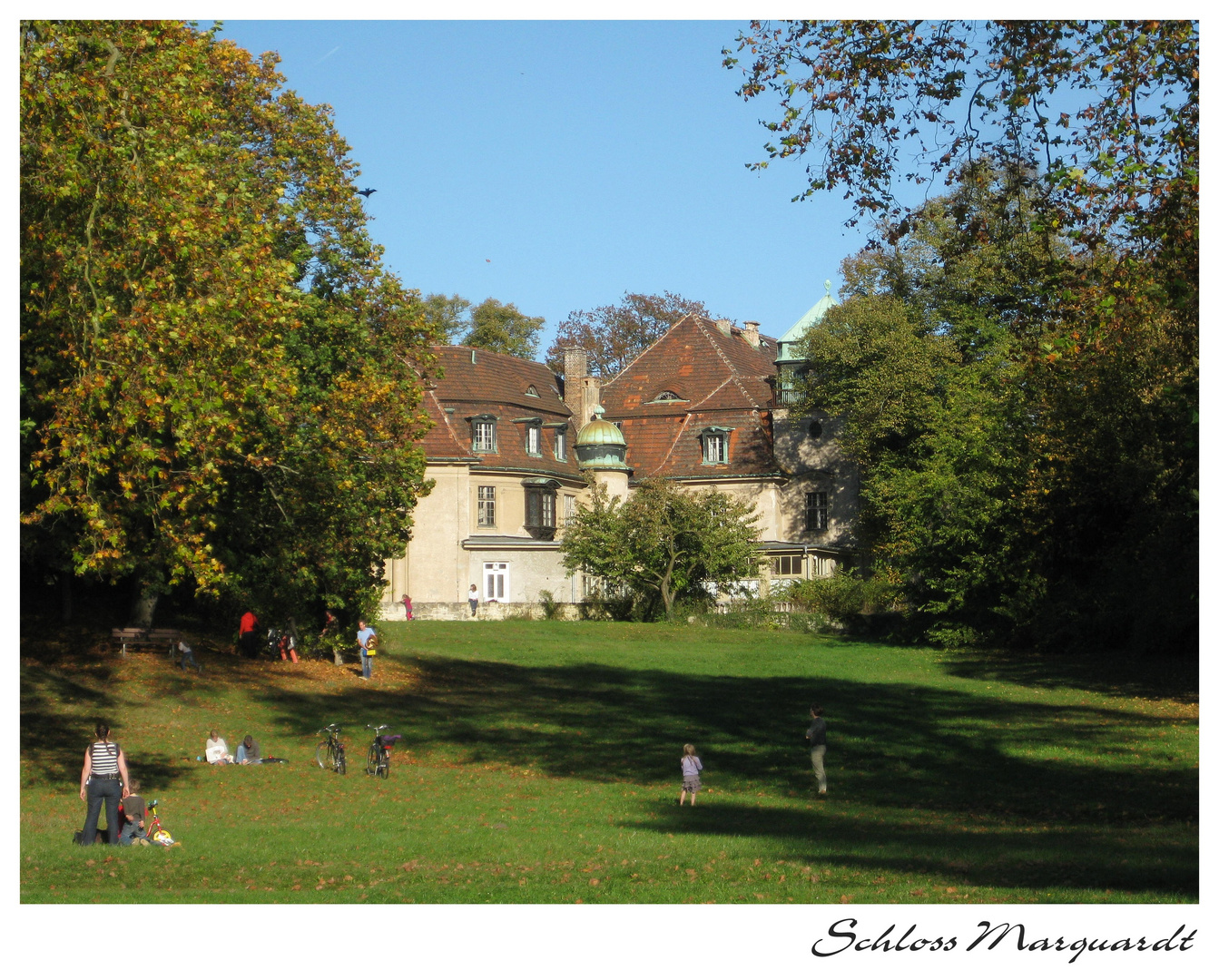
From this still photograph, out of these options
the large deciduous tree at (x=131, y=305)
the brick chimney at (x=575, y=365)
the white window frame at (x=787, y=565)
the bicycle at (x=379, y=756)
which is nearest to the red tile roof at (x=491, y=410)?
the brick chimney at (x=575, y=365)

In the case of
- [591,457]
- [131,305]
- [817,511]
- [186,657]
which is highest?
[591,457]

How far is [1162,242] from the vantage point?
52.7 ft

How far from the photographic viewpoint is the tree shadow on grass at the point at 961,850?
525 inches

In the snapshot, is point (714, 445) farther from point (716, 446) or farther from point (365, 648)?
point (365, 648)

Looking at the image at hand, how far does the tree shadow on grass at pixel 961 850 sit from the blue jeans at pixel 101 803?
21.5ft

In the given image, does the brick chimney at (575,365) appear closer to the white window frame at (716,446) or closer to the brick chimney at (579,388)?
the brick chimney at (579,388)

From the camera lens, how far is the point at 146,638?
3309cm

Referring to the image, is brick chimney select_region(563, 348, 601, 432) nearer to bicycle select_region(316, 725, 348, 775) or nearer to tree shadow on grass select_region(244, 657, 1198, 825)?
tree shadow on grass select_region(244, 657, 1198, 825)

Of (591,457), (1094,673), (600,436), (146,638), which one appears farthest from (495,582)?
(1094,673)

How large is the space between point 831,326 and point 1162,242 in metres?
46.7

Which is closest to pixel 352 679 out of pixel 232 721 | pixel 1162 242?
pixel 232 721

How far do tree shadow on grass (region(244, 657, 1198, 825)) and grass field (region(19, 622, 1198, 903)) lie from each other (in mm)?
104

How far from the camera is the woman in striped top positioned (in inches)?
627

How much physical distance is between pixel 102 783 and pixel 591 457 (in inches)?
1966
